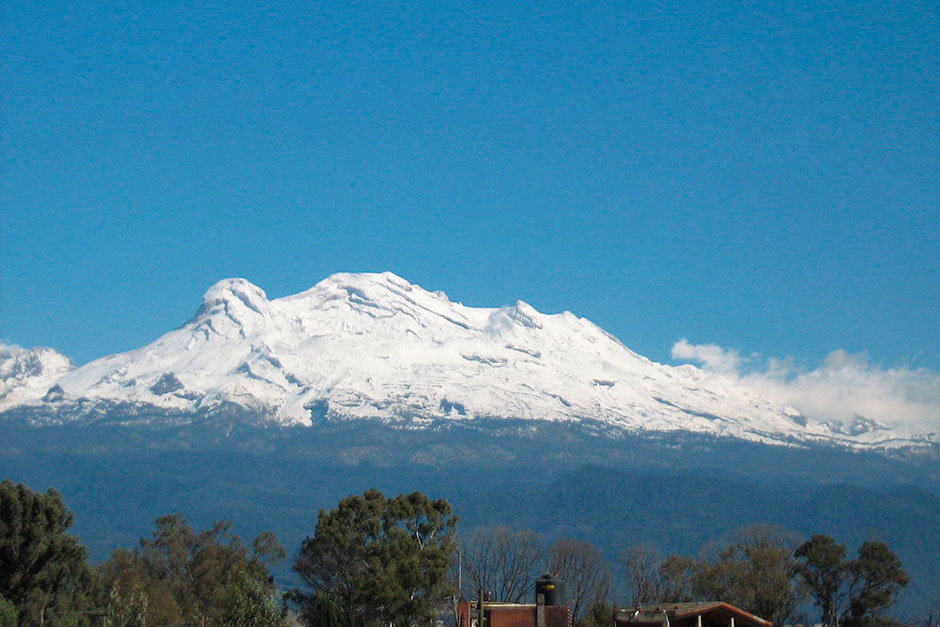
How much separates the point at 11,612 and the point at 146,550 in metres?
38.9

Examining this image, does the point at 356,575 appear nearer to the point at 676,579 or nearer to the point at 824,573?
the point at 676,579

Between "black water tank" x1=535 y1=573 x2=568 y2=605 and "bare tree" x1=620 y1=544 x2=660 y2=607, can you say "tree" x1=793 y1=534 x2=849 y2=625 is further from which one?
"black water tank" x1=535 y1=573 x2=568 y2=605

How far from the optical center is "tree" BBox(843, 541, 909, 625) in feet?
305

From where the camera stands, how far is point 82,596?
218 feet

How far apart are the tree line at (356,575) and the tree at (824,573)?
0.33 ft

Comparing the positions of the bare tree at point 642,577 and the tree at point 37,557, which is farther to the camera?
the bare tree at point 642,577

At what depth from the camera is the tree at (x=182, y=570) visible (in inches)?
3066

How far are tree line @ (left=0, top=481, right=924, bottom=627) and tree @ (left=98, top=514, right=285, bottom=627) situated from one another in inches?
4.8

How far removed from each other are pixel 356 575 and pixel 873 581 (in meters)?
40.9

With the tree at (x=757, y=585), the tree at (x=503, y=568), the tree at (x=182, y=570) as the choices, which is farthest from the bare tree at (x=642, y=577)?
the tree at (x=182, y=570)

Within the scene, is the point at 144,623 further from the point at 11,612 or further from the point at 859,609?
the point at 859,609

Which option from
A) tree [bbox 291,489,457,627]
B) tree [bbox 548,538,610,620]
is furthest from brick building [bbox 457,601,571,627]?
tree [bbox 548,538,610,620]

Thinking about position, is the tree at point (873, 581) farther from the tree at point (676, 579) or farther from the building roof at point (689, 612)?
the building roof at point (689, 612)

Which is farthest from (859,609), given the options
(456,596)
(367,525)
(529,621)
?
(529,621)
